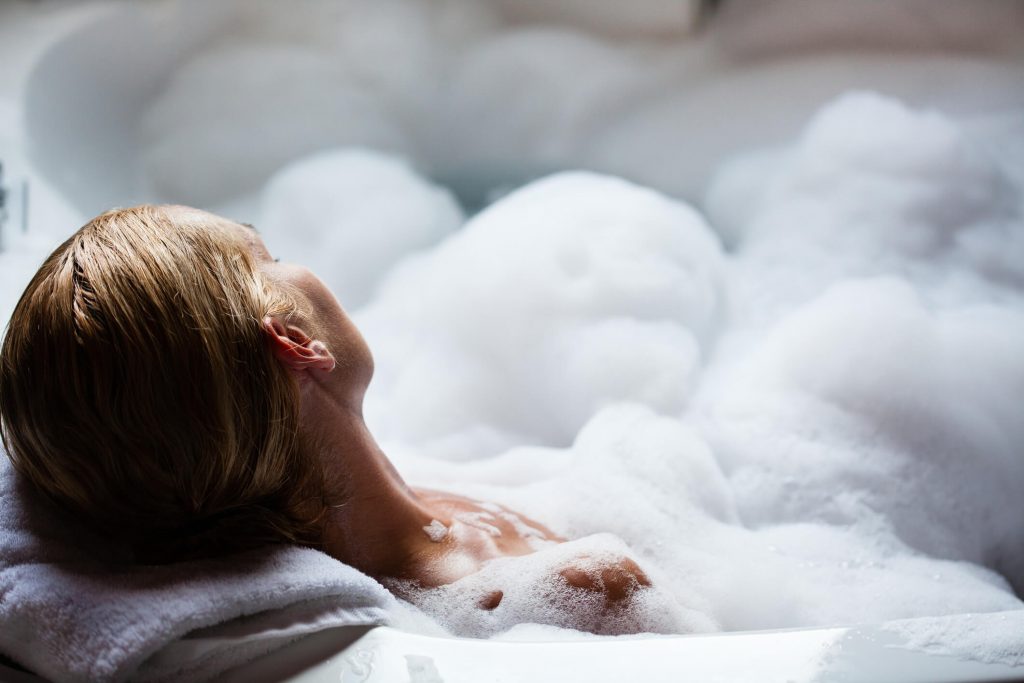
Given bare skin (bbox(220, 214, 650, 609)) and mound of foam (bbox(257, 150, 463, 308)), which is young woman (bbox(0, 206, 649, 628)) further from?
mound of foam (bbox(257, 150, 463, 308))

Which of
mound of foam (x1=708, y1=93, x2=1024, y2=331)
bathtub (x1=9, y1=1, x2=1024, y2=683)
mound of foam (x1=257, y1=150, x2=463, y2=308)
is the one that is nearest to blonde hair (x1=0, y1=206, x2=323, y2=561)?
bathtub (x1=9, y1=1, x2=1024, y2=683)

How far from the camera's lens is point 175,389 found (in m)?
0.63

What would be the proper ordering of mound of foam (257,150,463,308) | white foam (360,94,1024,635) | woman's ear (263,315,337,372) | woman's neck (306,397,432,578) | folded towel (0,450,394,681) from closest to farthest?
1. folded towel (0,450,394,681)
2. woman's ear (263,315,337,372)
3. woman's neck (306,397,432,578)
4. white foam (360,94,1024,635)
5. mound of foam (257,150,463,308)

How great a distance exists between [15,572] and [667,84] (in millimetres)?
1482

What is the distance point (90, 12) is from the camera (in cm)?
151

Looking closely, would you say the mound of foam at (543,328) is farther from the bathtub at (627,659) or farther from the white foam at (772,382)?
the bathtub at (627,659)

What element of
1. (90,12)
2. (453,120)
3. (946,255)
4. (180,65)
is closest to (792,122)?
(946,255)

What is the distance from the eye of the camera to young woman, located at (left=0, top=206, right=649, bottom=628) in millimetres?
620

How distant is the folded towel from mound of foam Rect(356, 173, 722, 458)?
0.56 metres

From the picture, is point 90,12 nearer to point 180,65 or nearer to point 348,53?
point 180,65

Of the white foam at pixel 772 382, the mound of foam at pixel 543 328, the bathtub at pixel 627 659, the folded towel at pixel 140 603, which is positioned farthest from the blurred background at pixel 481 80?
the bathtub at pixel 627 659

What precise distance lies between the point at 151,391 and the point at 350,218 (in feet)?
3.22

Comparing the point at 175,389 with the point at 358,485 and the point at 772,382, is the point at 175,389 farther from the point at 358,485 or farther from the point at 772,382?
the point at 772,382

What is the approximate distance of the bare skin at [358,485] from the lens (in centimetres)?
76
